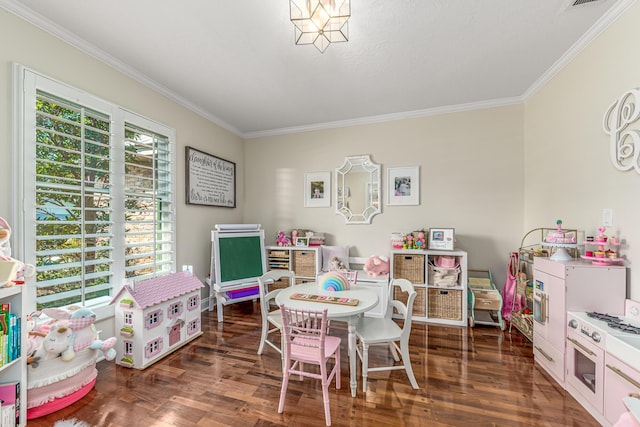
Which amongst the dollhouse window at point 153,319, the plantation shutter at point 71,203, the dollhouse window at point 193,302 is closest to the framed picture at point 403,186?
the dollhouse window at point 193,302

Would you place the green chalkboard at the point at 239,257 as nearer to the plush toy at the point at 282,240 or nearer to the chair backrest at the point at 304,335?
the plush toy at the point at 282,240

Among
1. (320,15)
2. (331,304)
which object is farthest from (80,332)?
(320,15)

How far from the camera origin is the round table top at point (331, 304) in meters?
1.85

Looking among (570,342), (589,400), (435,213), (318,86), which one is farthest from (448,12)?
(589,400)

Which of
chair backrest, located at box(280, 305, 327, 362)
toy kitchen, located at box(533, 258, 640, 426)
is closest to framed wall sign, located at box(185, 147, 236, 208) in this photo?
chair backrest, located at box(280, 305, 327, 362)

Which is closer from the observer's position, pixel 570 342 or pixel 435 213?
pixel 570 342

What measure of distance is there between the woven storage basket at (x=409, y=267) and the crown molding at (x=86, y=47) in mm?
3364

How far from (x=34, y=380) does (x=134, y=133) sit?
7.19 ft

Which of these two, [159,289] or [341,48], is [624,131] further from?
[159,289]

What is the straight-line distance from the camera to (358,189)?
12.8 feet

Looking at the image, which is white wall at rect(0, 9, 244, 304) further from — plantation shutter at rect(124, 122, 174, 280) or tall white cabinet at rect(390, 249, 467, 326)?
tall white cabinet at rect(390, 249, 467, 326)

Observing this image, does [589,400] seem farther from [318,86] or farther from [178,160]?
[178,160]

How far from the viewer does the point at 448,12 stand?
1865mm

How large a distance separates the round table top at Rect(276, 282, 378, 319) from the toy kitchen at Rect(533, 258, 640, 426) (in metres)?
1.38
